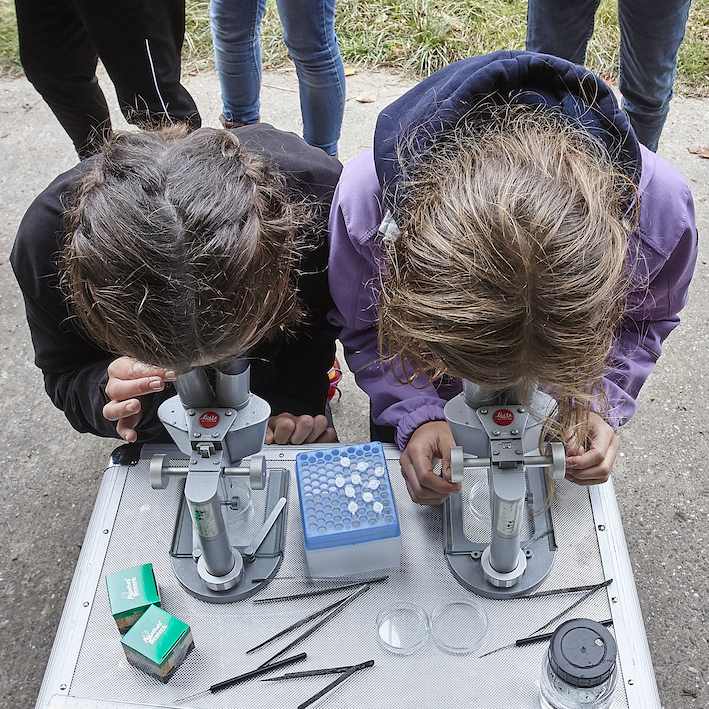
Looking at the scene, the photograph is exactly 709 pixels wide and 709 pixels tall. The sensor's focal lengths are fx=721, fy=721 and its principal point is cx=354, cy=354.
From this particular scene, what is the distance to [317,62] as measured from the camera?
6.09ft

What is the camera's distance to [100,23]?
1.55 meters

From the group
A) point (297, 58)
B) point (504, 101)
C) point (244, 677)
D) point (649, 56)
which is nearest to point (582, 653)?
point (244, 677)

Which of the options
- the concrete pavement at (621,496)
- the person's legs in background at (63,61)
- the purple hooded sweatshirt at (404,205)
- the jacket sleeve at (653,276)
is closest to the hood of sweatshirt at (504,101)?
the purple hooded sweatshirt at (404,205)

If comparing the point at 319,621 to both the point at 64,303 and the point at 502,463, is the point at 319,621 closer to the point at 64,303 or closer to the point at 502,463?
the point at 502,463

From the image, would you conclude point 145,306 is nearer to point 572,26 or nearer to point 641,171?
point 641,171

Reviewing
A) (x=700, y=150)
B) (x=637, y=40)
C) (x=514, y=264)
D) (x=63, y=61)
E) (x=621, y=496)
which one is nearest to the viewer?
(x=514, y=264)

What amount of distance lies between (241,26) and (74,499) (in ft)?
→ 4.25

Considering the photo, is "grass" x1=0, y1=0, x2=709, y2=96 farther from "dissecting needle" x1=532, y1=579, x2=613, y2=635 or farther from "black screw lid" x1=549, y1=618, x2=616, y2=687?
"black screw lid" x1=549, y1=618, x2=616, y2=687

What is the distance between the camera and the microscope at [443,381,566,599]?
735mm

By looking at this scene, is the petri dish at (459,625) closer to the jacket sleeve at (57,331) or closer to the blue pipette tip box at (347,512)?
the blue pipette tip box at (347,512)

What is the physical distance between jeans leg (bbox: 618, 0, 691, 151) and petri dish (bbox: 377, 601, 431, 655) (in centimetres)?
144

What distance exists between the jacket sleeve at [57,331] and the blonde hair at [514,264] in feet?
1.70

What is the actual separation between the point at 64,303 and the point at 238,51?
123 cm

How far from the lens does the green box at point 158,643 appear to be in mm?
779
